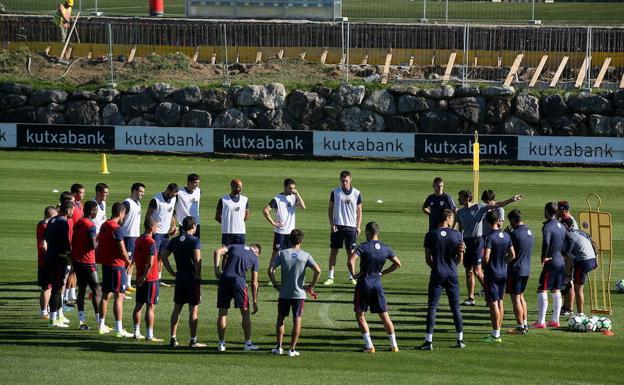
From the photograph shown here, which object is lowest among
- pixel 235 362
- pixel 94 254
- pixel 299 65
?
pixel 235 362

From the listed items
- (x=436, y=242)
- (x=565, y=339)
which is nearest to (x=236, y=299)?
(x=436, y=242)

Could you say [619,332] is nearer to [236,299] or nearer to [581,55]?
[236,299]

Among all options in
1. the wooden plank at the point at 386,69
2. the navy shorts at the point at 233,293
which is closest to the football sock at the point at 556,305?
the navy shorts at the point at 233,293

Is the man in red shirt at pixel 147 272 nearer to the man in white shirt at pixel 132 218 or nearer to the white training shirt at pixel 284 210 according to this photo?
the man in white shirt at pixel 132 218

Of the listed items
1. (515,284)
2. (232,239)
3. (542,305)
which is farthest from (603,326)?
(232,239)

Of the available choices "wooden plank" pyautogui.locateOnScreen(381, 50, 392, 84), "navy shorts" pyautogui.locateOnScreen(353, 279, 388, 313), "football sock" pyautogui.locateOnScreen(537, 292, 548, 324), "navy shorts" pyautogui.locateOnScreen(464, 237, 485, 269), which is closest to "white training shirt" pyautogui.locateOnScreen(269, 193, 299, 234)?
"navy shorts" pyautogui.locateOnScreen(464, 237, 485, 269)

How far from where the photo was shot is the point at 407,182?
105 feet

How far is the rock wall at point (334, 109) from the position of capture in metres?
37.0

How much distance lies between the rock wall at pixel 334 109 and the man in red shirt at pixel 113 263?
72.7 ft

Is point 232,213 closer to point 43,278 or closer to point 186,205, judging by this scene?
point 186,205

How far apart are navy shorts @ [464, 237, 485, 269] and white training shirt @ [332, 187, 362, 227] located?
100 inches

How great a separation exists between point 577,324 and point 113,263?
6954mm

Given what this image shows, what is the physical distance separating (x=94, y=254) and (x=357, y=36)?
2745 cm

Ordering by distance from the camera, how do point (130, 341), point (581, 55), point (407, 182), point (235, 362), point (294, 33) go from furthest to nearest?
point (294, 33), point (581, 55), point (407, 182), point (130, 341), point (235, 362)
